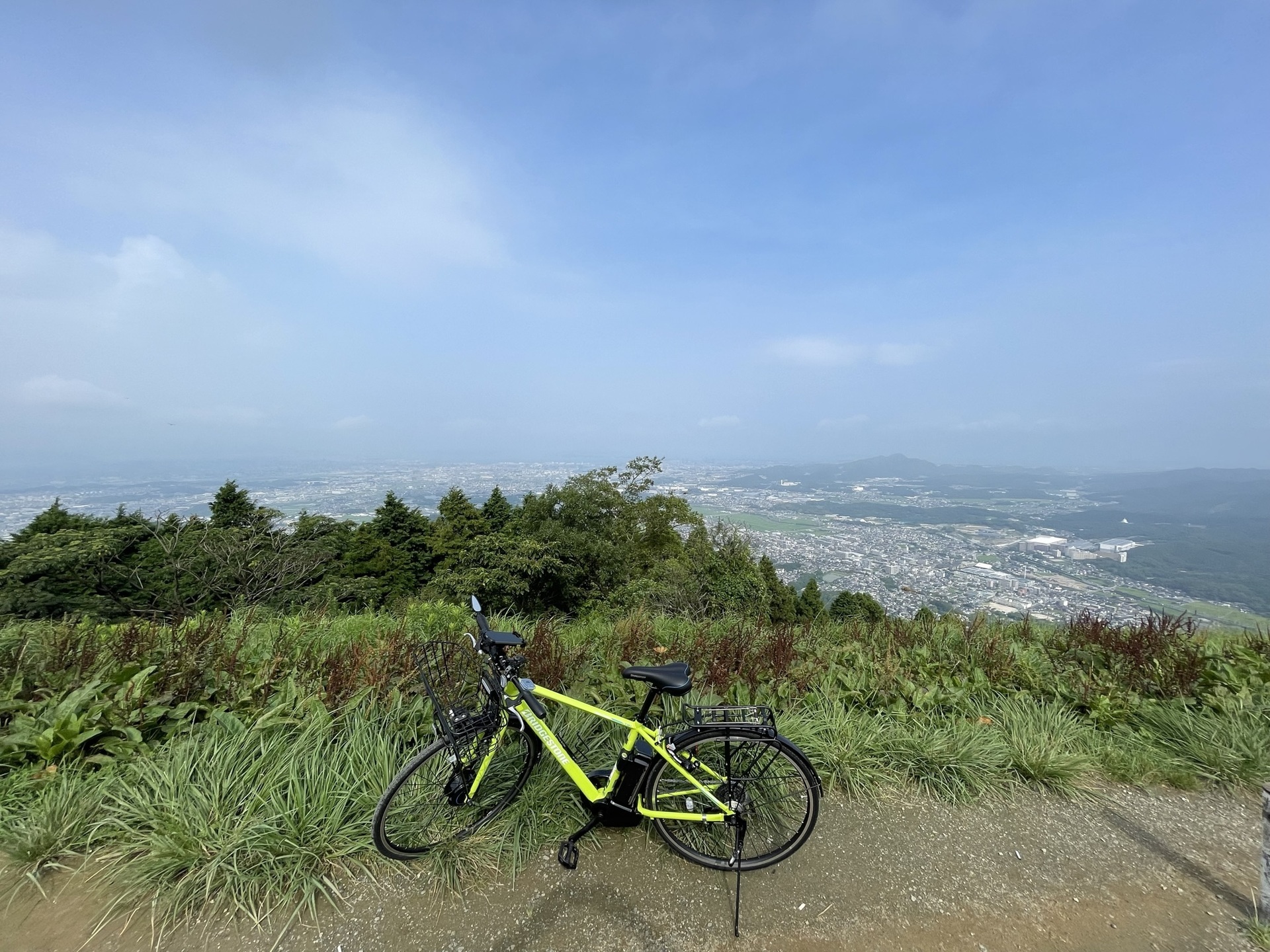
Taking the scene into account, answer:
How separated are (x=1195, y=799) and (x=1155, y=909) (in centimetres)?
142

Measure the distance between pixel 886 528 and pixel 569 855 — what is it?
56023 millimetres

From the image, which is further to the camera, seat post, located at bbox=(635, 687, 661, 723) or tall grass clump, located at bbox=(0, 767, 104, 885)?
seat post, located at bbox=(635, 687, 661, 723)

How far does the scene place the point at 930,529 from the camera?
49094 mm

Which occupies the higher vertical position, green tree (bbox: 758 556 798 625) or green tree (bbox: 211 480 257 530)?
green tree (bbox: 211 480 257 530)

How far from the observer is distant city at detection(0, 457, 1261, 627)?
21.8 m

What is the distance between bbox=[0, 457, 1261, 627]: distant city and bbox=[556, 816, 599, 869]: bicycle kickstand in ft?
24.2

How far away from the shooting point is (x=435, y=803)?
254 cm

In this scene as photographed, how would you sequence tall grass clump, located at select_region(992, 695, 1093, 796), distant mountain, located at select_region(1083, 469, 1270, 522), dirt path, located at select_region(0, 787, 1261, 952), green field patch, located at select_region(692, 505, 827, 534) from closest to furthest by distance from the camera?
dirt path, located at select_region(0, 787, 1261, 952) → tall grass clump, located at select_region(992, 695, 1093, 796) → green field patch, located at select_region(692, 505, 827, 534) → distant mountain, located at select_region(1083, 469, 1270, 522)

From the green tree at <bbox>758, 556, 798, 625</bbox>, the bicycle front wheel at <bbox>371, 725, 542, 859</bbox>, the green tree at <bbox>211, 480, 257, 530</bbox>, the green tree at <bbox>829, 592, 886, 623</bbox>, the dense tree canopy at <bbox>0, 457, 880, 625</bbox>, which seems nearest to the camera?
the bicycle front wheel at <bbox>371, 725, 542, 859</bbox>

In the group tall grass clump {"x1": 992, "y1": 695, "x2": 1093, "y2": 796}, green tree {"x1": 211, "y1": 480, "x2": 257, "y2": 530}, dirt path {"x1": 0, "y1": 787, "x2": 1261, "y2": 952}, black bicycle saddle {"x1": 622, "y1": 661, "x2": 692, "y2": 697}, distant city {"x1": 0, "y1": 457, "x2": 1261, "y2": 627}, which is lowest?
distant city {"x1": 0, "y1": 457, "x2": 1261, "y2": 627}

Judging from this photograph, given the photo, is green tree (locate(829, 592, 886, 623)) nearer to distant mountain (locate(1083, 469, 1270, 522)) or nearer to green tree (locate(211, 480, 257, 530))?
green tree (locate(211, 480, 257, 530))

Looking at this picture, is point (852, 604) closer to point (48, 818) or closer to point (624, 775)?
point (624, 775)

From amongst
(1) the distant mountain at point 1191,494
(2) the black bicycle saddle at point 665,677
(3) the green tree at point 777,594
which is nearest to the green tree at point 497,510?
(3) the green tree at point 777,594

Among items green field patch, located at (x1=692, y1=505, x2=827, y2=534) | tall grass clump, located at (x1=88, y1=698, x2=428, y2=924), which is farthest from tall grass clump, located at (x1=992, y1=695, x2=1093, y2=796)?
green field patch, located at (x1=692, y1=505, x2=827, y2=534)
